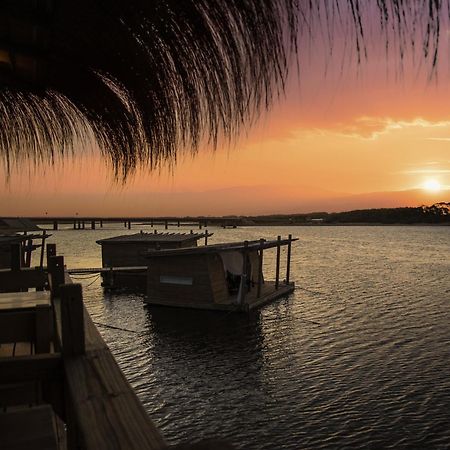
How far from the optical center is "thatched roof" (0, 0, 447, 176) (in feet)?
3.89

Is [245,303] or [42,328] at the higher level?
[42,328]

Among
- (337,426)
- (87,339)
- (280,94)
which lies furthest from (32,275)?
(337,426)

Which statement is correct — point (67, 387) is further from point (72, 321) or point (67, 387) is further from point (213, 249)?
point (213, 249)

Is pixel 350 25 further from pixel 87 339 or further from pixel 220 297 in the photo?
pixel 220 297

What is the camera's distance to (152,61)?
1.68 metres

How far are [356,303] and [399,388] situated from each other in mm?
15875

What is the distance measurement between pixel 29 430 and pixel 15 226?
35.3 m

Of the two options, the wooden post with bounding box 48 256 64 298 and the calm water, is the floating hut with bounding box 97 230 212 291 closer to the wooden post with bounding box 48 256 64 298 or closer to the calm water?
the calm water

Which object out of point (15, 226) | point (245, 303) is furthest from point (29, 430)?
point (15, 226)

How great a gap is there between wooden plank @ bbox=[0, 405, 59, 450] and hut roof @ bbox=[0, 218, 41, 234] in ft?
102

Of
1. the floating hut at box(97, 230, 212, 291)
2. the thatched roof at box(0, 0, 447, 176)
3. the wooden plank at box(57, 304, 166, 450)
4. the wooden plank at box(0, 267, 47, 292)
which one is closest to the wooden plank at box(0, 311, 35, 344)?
the wooden plank at box(57, 304, 166, 450)

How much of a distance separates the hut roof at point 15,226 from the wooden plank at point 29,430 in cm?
3115

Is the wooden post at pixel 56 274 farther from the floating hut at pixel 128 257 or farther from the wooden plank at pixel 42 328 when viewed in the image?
the floating hut at pixel 128 257

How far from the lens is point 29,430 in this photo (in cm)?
292
